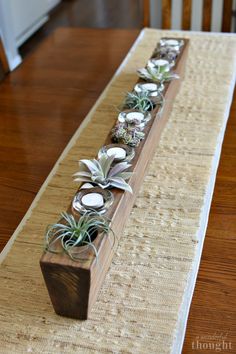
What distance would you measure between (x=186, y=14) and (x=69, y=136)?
43.3 inches

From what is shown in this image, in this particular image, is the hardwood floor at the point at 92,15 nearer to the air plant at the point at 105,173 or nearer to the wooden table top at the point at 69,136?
the wooden table top at the point at 69,136

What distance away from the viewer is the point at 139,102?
149 cm

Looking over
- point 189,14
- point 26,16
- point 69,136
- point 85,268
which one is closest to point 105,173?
point 85,268

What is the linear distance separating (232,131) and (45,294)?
3.07 feet

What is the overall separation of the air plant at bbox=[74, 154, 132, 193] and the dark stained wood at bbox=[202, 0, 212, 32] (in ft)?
4.80

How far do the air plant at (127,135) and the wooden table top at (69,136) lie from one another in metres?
0.30

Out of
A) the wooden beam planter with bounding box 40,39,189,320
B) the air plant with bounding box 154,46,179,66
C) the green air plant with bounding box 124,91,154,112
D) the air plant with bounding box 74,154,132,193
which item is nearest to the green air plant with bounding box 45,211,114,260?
the wooden beam planter with bounding box 40,39,189,320

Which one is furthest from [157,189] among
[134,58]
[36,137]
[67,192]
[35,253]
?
[134,58]

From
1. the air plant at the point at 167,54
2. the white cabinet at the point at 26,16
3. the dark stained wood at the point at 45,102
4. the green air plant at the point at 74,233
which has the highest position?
the green air plant at the point at 74,233

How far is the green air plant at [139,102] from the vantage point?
1.49m

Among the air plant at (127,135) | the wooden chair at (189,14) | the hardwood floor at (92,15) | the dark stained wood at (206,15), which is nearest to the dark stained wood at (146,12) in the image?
the wooden chair at (189,14)

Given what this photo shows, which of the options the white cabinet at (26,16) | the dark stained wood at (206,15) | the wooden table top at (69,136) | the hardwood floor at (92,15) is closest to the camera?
the wooden table top at (69,136)

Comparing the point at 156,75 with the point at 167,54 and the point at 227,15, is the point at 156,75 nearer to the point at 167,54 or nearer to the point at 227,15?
the point at 167,54

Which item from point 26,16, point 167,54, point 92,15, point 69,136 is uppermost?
point 167,54
